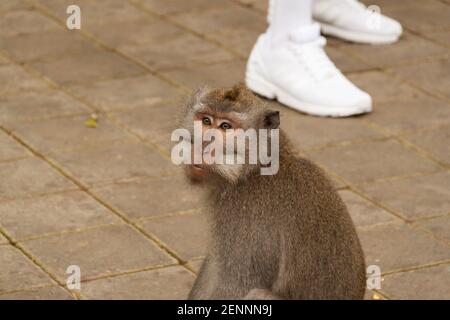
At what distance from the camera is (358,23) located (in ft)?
28.3

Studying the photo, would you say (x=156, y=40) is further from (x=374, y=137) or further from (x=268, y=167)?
(x=268, y=167)

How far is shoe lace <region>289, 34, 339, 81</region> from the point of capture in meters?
7.69

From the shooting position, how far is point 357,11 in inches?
340

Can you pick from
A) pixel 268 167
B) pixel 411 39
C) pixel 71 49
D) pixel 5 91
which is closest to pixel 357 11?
pixel 411 39

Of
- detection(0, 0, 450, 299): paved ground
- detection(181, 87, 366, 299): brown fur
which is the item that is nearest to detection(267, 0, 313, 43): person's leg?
detection(0, 0, 450, 299): paved ground

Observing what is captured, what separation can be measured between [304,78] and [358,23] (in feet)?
3.66

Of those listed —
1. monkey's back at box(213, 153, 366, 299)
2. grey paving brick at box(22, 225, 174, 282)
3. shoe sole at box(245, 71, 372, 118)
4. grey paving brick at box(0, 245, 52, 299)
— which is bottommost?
grey paving brick at box(0, 245, 52, 299)

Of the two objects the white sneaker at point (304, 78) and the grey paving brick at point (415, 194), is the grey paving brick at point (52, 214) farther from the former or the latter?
the white sneaker at point (304, 78)

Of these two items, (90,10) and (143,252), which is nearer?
(143,252)

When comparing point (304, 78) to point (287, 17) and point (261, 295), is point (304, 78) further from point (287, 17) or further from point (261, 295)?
point (261, 295)

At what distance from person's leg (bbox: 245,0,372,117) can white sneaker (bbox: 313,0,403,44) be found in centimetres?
75

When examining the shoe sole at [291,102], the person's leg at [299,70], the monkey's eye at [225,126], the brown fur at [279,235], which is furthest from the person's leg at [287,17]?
the monkey's eye at [225,126]

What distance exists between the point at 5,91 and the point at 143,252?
2.18 m

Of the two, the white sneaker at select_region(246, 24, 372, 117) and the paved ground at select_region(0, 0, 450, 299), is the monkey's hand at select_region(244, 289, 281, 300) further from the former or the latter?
the white sneaker at select_region(246, 24, 372, 117)
